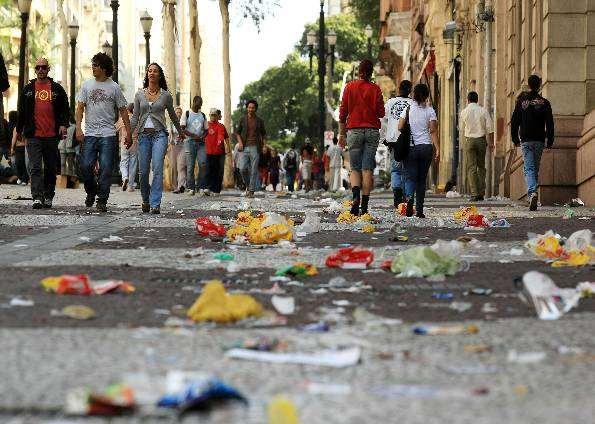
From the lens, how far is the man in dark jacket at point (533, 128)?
2023 cm

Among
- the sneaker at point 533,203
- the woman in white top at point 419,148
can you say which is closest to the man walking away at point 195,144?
the sneaker at point 533,203

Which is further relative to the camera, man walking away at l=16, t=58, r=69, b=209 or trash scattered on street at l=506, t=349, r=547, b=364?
man walking away at l=16, t=58, r=69, b=209

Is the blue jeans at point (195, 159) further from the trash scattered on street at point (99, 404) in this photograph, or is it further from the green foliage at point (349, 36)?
the green foliage at point (349, 36)

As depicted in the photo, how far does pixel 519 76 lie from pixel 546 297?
20.3 m

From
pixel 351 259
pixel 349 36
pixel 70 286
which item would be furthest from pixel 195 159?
pixel 349 36

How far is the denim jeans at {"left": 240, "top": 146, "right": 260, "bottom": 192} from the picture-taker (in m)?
28.2

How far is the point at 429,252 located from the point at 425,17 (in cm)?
4270

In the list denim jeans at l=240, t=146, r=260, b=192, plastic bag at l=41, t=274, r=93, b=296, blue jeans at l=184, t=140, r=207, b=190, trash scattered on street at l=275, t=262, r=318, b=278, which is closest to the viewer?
plastic bag at l=41, t=274, r=93, b=296

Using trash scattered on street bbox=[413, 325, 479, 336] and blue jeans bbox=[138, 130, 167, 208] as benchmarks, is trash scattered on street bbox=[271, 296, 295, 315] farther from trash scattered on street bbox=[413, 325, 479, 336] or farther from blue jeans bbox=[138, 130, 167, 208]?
blue jeans bbox=[138, 130, 167, 208]

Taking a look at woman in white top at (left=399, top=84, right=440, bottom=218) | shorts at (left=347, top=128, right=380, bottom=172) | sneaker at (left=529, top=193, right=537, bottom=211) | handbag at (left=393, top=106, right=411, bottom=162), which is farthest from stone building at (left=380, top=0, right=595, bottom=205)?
shorts at (left=347, top=128, right=380, bottom=172)

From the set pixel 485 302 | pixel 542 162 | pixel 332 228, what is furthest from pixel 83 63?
pixel 485 302

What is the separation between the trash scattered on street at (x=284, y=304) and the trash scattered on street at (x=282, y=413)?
2564 millimetres

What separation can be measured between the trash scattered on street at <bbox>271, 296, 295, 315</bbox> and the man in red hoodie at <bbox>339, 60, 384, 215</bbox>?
32.3 feet

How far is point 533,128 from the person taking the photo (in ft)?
67.0
